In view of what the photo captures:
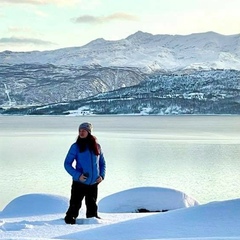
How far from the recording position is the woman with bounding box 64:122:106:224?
10.2 metres

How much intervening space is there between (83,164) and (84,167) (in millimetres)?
57

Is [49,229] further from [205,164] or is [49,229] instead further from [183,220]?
[205,164]

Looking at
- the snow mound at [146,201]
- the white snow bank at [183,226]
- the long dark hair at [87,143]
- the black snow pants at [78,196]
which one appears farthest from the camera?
the snow mound at [146,201]

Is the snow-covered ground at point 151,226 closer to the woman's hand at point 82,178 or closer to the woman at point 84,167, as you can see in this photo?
the woman at point 84,167

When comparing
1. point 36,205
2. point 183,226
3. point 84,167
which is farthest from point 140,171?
point 183,226

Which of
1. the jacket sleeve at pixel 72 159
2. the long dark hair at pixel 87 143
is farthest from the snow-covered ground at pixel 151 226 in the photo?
the long dark hair at pixel 87 143

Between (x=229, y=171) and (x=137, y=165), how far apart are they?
27.0ft

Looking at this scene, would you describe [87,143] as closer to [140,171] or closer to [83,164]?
[83,164]

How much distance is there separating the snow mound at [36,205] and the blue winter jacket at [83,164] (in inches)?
158

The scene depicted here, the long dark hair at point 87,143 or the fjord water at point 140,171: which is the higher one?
the long dark hair at point 87,143

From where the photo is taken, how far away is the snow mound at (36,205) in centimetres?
1417

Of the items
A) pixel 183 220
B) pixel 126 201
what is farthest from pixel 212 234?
pixel 126 201

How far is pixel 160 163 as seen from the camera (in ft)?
153

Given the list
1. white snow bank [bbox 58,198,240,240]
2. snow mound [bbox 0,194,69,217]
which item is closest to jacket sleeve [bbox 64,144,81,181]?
white snow bank [bbox 58,198,240,240]
